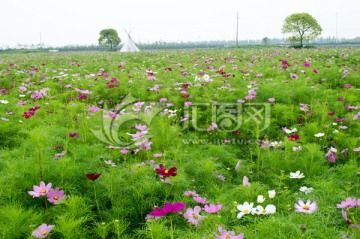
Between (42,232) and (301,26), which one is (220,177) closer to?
(42,232)

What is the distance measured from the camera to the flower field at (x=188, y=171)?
1.83 metres

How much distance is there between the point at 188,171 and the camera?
2.69m

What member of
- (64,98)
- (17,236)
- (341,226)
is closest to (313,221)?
(341,226)

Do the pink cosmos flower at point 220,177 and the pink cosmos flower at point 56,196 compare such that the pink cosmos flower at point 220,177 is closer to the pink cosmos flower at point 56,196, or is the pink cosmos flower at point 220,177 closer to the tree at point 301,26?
the pink cosmos flower at point 56,196

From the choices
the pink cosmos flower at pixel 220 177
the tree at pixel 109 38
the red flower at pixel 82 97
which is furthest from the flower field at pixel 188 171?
the tree at pixel 109 38

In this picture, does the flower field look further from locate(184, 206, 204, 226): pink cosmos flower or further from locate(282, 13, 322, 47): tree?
locate(282, 13, 322, 47): tree

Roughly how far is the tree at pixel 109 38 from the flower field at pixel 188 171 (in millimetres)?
67209

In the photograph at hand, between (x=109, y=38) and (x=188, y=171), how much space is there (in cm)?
7038

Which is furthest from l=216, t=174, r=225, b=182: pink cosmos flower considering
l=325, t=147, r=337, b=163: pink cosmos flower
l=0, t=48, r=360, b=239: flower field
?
l=325, t=147, r=337, b=163: pink cosmos flower

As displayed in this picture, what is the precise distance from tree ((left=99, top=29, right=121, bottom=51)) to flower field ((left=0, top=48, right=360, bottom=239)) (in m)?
67.2

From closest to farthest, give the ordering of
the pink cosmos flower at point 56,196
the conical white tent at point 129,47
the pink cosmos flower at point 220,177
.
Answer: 1. the pink cosmos flower at point 56,196
2. the pink cosmos flower at point 220,177
3. the conical white tent at point 129,47

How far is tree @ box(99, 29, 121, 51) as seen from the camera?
68562 millimetres

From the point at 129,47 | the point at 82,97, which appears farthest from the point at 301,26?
the point at 82,97

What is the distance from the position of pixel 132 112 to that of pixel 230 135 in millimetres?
1353
